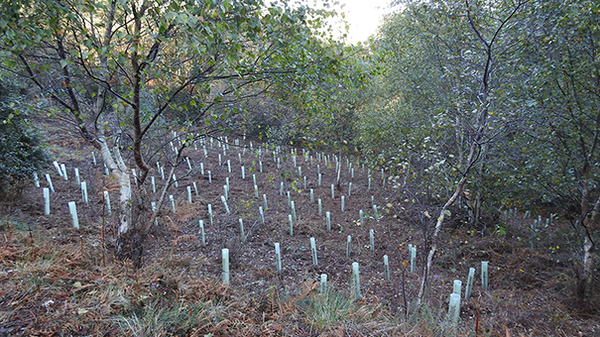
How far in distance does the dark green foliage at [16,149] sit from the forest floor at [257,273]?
0.48 m

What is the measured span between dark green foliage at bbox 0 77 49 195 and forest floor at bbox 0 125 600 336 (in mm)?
481

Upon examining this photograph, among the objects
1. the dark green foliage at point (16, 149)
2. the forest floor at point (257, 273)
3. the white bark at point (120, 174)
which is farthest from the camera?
the dark green foliage at point (16, 149)

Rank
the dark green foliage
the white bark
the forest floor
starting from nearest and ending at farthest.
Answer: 1. the forest floor
2. the white bark
3. the dark green foliage

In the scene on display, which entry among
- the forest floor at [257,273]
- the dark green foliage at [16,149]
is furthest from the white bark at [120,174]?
the dark green foliage at [16,149]

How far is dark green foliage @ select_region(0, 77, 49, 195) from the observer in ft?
19.1

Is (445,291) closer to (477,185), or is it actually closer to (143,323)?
(477,185)

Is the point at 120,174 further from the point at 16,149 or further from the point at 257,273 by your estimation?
the point at 16,149

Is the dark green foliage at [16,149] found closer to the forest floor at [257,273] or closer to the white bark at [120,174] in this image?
the forest floor at [257,273]

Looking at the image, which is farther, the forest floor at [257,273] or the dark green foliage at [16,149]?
the dark green foliage at [16,149]

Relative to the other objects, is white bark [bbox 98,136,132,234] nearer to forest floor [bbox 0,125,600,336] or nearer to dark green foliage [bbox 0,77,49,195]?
forest floor [bbox 0,125,600,336]

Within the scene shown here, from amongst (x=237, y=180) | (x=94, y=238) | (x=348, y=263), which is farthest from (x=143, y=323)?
(x=237, y=180)

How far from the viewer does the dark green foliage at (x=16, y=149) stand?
582cm

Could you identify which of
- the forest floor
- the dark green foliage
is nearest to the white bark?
the forest floor

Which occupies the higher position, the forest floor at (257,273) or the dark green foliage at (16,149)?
the dark green foliage at (16,149)
